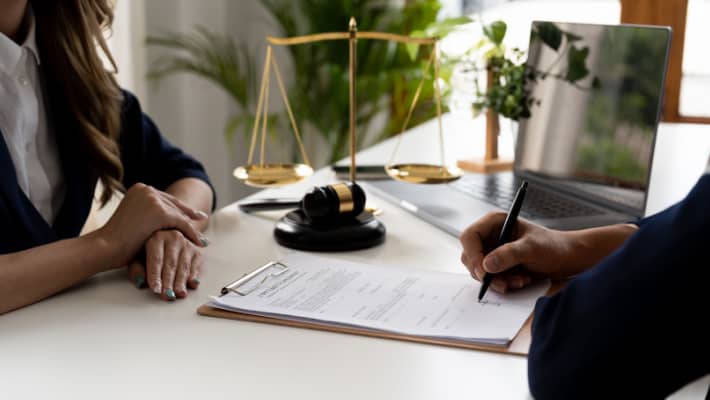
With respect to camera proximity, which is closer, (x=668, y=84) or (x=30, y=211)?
(x=30, y=211)

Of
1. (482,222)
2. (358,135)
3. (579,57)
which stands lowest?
(358,135)

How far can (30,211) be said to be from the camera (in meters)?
1.22

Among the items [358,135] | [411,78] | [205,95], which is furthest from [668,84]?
[205,95]

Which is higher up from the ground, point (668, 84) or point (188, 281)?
point (668, 84)

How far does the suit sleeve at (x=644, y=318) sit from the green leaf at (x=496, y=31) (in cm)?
107

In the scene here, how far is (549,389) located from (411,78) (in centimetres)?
266

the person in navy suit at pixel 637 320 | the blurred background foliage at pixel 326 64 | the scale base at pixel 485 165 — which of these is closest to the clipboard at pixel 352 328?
the person in navy suit at pixel 637 320

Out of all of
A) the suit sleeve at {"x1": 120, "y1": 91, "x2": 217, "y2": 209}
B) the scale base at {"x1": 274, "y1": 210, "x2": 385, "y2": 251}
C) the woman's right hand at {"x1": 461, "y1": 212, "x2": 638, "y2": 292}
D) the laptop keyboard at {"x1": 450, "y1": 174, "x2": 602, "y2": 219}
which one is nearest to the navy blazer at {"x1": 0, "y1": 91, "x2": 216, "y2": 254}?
the suit sleeve at {"x1": 120, "y1": 91, "x2": 217, "y2": 209}

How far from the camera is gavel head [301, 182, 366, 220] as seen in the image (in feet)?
3.76

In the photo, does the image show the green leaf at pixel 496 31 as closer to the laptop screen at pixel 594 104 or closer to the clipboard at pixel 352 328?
the laptop screen at pixel 594 104

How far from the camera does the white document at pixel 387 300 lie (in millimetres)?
855

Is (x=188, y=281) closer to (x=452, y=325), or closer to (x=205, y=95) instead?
(x=452, y=325)

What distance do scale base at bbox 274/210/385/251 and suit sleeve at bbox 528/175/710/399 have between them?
528 mm

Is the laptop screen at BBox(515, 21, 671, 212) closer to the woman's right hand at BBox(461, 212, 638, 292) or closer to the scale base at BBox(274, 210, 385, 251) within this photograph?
the woman's right hand at BBox(461, 212, 638, 292)
